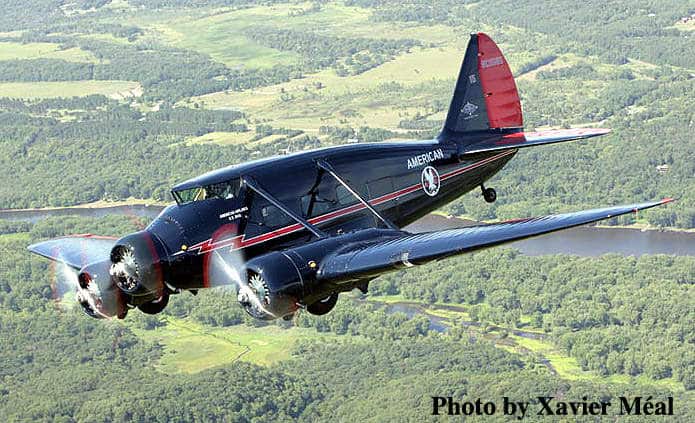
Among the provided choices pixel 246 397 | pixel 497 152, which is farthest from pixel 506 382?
pixel 497 152

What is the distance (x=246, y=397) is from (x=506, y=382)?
18.9m

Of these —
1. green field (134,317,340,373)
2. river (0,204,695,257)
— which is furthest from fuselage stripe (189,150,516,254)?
river (0,204,695,257)

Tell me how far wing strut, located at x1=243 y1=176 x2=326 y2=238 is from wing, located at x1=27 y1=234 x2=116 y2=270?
430 centimetres

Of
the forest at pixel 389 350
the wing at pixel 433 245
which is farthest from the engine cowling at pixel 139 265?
the forest at pixel 389 350

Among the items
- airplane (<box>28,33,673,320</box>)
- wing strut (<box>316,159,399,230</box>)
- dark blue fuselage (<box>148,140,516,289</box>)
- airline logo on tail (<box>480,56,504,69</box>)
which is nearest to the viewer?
airplane (<box>28,33,673,320</box>)

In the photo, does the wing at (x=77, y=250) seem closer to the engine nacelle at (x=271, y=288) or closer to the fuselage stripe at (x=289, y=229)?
the fuselage stripe at (x=289, y=229)

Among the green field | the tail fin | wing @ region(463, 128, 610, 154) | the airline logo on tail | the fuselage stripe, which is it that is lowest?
the green field

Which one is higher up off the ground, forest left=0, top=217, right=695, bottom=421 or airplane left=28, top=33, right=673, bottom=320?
airplane left=28, top=33, right=673, bottom=320

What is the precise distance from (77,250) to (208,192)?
16.6 ft

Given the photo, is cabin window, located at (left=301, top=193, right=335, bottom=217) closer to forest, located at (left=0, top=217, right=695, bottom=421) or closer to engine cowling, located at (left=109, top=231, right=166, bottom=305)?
engine cowling, located at (left=109, top=231, right=166, bottom=305)

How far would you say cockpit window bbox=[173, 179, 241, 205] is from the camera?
109 feet

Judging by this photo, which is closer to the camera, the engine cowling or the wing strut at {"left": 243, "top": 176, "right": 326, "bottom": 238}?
the engine cowling

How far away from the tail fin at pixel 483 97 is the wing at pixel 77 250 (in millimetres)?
10873

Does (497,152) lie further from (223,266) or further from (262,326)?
(262,326)
